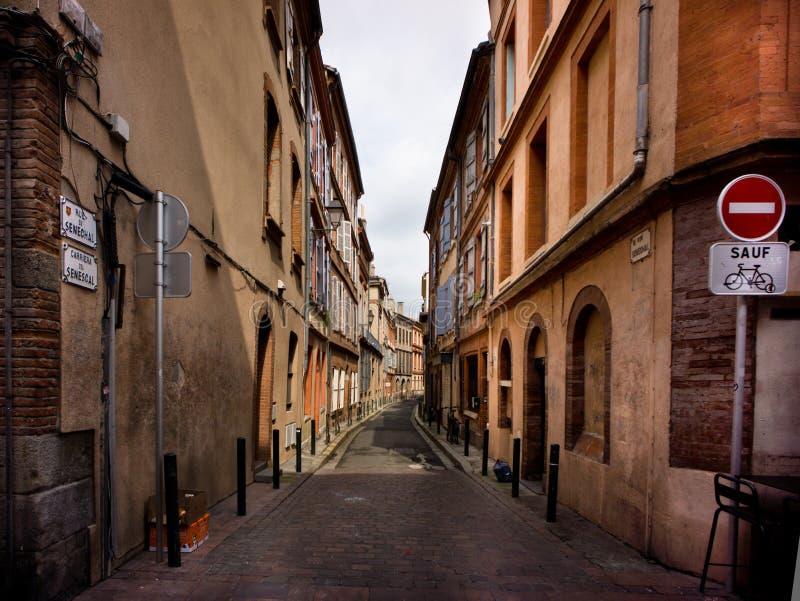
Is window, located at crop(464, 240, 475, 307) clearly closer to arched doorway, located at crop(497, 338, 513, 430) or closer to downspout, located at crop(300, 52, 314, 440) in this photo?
arched doorway, located at crop(497, 338, 513, 430)

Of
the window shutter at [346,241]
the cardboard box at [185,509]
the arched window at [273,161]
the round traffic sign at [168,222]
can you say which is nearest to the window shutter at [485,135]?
the arched window at [273,161]

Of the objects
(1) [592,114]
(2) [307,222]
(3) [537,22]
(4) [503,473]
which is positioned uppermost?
(3) [537,22]

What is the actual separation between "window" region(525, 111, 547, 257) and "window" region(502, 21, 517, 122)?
2545 millimetres

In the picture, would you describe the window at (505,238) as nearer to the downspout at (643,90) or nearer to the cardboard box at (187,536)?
the downspout at (643,90)

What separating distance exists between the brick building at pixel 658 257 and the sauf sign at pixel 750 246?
595mm

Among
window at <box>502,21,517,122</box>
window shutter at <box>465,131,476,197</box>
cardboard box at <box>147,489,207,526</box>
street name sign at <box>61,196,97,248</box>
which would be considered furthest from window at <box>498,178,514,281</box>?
street name sign at <box>61,196,97,248</box>

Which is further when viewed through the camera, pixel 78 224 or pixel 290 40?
pixel 290 40

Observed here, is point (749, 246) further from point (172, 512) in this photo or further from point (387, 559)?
point (172, 512)

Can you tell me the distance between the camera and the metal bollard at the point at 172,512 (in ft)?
14.7

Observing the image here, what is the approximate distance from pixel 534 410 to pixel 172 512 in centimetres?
716

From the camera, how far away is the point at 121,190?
4590 mm

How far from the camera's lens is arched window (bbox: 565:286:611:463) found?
7000mm

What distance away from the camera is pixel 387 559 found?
5020 millimetres

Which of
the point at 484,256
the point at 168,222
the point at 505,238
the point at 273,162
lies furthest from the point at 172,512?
the point at 484,256
